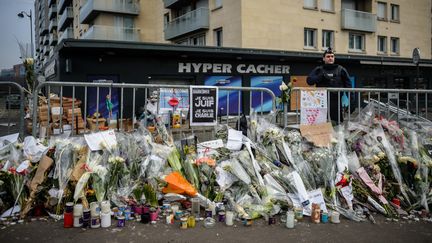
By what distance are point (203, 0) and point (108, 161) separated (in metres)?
27.4

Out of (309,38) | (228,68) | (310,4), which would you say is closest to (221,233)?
(228,68)

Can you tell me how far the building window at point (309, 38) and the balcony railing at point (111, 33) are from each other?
54.7ft

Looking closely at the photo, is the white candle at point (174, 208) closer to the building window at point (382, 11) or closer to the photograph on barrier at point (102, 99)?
the photograph on barrier at point (102, 99)

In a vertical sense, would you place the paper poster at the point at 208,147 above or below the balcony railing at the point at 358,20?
below

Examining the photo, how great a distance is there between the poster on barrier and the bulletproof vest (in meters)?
1.01

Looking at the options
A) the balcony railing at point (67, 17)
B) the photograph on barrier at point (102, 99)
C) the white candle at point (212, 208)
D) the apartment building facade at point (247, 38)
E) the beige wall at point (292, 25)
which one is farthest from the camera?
the balcony railing at point (67, 17)

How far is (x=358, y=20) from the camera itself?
31.2 metres

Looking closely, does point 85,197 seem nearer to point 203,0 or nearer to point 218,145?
point 218,145

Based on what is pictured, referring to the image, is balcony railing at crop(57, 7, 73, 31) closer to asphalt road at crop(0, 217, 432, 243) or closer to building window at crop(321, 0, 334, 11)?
building window at crop(321, 0, 334, 11)

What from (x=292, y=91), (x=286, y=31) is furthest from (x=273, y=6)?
(x=292, y=91)

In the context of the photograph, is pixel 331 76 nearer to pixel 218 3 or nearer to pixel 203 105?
pixel 203 105

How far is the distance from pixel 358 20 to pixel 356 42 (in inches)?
77.8

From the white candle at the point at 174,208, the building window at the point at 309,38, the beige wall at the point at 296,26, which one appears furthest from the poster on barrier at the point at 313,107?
the building window at the point at 309,38

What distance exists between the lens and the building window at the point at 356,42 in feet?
105
